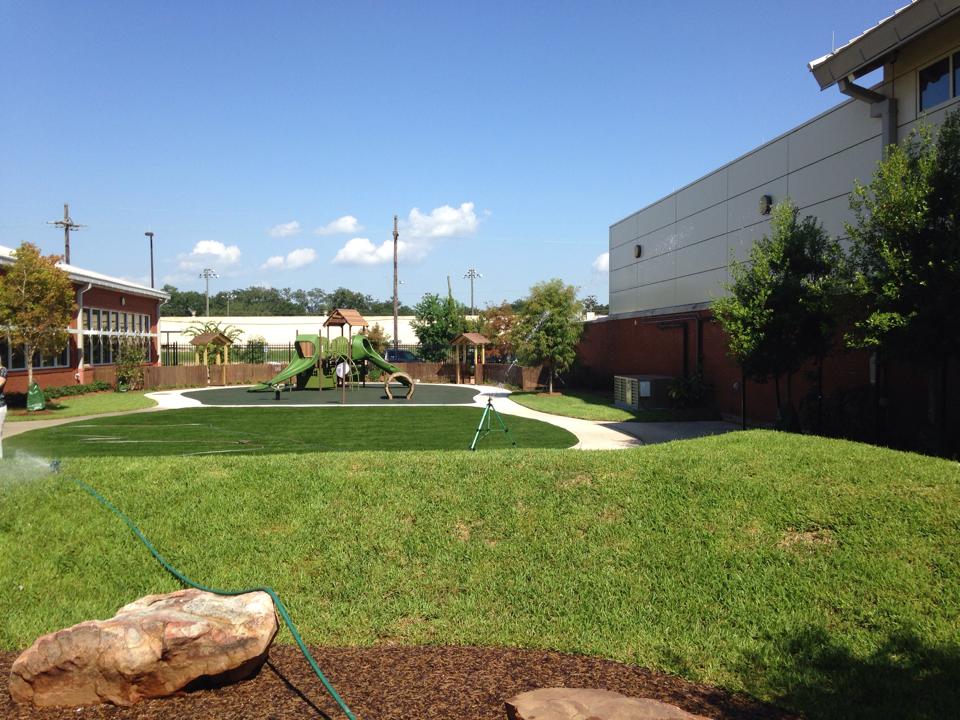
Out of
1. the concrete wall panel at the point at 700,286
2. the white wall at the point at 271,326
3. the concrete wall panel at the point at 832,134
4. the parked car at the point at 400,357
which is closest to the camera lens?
the concrete wall panel at the point at 832,134


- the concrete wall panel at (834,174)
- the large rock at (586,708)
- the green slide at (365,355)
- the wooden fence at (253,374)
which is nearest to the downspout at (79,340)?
the wooden fence at (253,374)

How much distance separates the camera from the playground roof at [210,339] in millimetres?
36250

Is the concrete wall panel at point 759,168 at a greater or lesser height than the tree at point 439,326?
greater

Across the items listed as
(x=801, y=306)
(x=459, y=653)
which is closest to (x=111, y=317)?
(x=801, y=306)

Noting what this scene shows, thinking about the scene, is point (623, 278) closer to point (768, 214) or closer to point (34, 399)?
point (768, 214)

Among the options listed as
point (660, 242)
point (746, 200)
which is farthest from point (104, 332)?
point (746, 200)

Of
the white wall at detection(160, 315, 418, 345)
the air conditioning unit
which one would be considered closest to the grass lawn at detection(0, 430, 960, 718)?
the air conditioning unit

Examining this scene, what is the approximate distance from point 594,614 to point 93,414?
21031mm

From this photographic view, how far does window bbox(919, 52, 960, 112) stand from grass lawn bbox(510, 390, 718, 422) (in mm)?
9987

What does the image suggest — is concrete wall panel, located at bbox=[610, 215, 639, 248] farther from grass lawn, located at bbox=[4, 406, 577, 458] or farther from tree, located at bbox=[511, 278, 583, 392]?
grass lawn, located at bbox=[4, 406, 577, 458]

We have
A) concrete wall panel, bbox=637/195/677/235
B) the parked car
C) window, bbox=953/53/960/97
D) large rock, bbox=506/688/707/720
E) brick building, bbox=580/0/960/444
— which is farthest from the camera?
the parked car

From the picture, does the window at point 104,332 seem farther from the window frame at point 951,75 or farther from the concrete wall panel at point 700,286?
the window frame at point 951,75

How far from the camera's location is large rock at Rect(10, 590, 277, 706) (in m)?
4.79

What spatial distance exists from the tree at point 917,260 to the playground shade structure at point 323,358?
2279 centimetres
